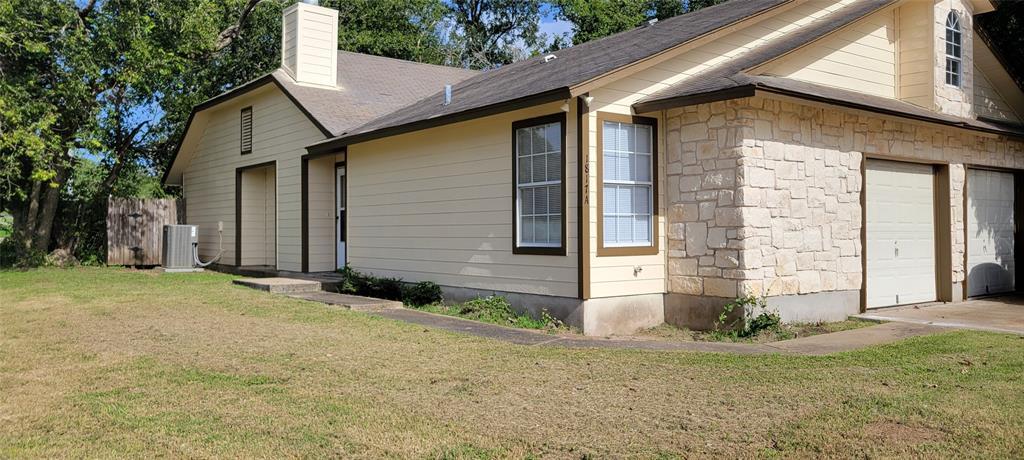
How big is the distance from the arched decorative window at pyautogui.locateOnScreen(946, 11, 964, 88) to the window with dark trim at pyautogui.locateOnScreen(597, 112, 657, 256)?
5996 millimetres

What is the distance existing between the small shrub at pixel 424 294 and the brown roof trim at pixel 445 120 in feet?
7.84

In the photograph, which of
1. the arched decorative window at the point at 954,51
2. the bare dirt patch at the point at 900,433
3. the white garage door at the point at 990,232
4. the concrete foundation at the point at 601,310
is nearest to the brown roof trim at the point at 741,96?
the arched decorative window at the point at 954,51

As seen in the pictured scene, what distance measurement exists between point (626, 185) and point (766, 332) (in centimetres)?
246

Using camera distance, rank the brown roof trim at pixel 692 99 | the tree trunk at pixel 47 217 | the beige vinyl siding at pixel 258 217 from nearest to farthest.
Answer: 1. the brown roof trim at pixel 692 99
2. the beige vinyl siding at pixel 258 217
3. the tree trunk at pixel 47 217

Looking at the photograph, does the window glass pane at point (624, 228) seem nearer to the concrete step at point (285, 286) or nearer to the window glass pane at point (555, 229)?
the window glass pane at point (555, 229)

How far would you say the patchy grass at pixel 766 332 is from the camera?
29.9 ft

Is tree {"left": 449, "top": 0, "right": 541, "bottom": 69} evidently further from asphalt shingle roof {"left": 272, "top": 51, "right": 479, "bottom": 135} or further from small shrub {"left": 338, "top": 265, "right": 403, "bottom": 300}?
small shrub {"left": 338, "top": 265, "right": 403, "bottom": 300}

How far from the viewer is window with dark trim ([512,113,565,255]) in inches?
383

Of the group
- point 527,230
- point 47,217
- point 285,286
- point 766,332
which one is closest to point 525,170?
point 527,230

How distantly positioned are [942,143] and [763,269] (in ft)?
16.6

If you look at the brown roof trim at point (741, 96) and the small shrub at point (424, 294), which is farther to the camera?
the small shrub at point (424, 294)

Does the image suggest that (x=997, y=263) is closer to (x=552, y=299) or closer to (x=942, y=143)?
(x=942, y=143)

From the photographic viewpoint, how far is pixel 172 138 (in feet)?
76.0

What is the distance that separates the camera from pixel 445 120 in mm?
11000
